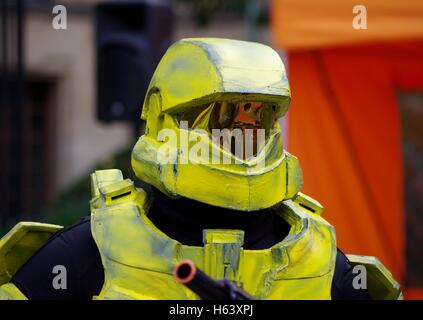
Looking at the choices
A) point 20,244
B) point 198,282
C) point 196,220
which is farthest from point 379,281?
point 20,244

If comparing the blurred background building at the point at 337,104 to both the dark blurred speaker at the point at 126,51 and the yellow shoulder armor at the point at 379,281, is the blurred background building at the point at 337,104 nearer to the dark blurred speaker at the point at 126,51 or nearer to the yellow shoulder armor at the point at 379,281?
the dark blurred speaker at the point at 126,51

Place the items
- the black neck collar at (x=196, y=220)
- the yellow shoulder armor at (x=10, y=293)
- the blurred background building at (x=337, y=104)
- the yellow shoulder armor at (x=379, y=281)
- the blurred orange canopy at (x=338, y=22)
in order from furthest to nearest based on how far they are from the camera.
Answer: the blurred background building at (x=337, y=104) → the blurred orange canopy at (x=338, y=22) → the yellow shoulder armor at (x=379, y=281) → the black neck collar at (x=196, y=220) → the yellow shoulder armor at (x=10, y=293)

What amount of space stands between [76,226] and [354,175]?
2903 mm

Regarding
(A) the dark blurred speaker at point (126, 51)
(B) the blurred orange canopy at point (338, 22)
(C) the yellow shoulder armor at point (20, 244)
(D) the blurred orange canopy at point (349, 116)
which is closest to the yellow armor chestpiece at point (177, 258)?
(C) the yellow shoulder armor at point (20, 244)

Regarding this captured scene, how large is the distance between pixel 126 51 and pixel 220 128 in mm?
4127

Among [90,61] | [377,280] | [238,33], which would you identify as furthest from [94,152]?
[377,280]

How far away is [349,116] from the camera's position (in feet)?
19.3

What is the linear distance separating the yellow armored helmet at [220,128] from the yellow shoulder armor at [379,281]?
1.38 ft

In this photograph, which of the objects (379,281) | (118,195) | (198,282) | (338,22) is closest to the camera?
(198,282)

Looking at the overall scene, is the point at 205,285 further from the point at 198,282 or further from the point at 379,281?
the point at 379,281

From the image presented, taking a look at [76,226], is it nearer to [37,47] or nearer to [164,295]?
[164,295]

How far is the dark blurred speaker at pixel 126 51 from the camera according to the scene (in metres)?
7.19

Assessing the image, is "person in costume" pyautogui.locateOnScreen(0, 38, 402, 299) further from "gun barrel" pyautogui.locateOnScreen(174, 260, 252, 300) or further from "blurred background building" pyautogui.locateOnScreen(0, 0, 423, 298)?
"blurred background building" pyautogui.locateOnScreen(0, 0, 423, 298)

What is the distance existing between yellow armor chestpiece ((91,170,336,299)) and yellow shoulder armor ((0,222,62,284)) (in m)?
0.20
